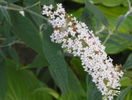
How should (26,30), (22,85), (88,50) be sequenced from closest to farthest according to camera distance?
(88,50)
(26,30)
(22,85)

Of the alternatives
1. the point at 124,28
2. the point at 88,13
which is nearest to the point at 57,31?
the point at 88,13

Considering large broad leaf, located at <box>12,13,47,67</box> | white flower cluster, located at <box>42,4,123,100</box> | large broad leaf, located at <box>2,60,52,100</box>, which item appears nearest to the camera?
white flower cluster, located at <box>42,4,123,100</box>

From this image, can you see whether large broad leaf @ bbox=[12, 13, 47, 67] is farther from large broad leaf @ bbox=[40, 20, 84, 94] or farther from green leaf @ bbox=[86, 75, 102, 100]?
green leaf @ bbox=[86, 75, 102, 100]

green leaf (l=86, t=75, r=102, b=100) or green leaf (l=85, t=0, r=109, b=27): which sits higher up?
green leaf (l=85, t=0, r=109, b=27)

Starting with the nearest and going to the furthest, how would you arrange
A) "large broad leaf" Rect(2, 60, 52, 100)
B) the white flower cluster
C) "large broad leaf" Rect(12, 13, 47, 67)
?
1. the white flower cluster
2. "large broad leaf" Rect(12, 13, 47, 67)
3. "large broad leaf" Rect(2, 60, 52, 100)

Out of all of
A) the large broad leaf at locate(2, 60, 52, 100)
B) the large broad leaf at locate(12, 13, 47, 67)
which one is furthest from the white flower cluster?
the large broad leaf at locate(2, 60, 52, 100)

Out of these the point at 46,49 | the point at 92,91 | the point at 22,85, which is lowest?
the point at 22,85

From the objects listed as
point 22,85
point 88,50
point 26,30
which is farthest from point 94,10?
point 22,85

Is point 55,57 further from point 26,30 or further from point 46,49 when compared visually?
point 26,30
